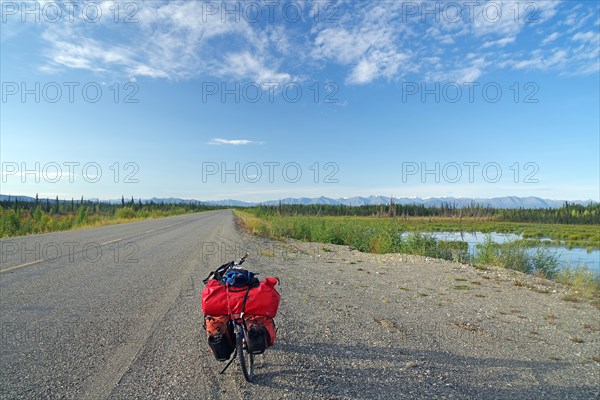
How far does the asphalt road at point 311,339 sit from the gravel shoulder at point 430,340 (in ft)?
0.08

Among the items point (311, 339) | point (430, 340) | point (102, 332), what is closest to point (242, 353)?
point (311, 339)

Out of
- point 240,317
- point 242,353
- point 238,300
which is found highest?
point 238,300

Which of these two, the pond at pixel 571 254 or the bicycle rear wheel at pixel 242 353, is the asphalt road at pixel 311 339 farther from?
the pond at pixel 571 254

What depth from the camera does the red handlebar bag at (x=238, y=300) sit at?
401 cm

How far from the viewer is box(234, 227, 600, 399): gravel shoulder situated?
4.07 metres

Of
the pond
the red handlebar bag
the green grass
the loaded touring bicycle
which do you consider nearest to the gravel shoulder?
the loaded touring bicycle

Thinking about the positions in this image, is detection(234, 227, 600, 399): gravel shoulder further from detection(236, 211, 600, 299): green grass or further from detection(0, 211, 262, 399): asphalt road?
detection(236, 211, 600, 299): green grass

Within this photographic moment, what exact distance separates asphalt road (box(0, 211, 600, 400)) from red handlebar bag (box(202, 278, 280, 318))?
715 mm

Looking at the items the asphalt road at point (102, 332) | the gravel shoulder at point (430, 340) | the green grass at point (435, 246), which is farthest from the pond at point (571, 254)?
the asphalt road at point (102, 332)

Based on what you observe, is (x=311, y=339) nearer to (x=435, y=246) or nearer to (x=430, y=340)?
(x=430, y=340)

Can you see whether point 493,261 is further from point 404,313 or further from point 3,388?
point 3,388

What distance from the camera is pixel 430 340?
552cm

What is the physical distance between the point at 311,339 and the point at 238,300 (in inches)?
68.4

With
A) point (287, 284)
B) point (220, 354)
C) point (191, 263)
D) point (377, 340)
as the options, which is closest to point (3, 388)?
point (220, 354)
